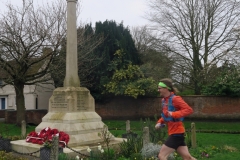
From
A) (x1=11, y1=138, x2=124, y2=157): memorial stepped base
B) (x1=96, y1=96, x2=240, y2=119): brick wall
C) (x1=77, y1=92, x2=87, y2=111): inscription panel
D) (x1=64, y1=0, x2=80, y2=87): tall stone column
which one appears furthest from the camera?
(x1=96, y1=96, x2=240, y2=119): brick wall

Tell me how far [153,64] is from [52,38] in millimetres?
13947

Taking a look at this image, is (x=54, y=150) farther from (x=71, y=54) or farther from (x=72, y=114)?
(x=71, y=54)

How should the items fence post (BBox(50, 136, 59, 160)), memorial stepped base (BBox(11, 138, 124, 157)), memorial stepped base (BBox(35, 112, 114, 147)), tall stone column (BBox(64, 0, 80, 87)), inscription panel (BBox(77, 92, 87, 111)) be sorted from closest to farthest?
1. fence post (BBox(50, 136, 59, 160))
2. memorial stepped base (BBox(11, 138, 124, 157))
3. memorial stepped base (BBox(35, 112, 114, 147))
4. inscription panel (BBox(77, 92, 87, 111))
5. tall stone column (BBox(64, 0, 80, 87))

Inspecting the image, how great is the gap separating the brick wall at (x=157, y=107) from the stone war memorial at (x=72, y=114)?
16557mm

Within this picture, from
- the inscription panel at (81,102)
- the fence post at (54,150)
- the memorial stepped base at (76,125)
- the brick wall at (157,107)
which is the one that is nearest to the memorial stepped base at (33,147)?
the memorial stepped base at (76,125)

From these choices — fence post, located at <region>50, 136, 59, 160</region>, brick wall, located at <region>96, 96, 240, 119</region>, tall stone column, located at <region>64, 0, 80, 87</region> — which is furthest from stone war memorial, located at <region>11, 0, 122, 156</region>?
brick wall, located at <region>96, 96, 240, 119</region>

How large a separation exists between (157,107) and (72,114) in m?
18.8

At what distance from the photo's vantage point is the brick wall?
25.0m

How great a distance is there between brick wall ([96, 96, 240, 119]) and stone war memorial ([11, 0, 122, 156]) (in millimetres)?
16557

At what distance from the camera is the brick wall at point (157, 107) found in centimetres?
2500

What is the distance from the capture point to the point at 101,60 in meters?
28.3

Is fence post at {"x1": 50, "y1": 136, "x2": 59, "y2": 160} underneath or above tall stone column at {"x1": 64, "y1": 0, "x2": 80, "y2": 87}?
underneath

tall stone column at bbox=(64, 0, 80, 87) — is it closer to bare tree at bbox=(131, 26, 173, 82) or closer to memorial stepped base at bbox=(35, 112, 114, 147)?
memorial stepped base at bbox=(35, 112, 114, 147)

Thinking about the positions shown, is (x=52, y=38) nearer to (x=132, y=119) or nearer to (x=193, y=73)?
(x=132, y=119)
